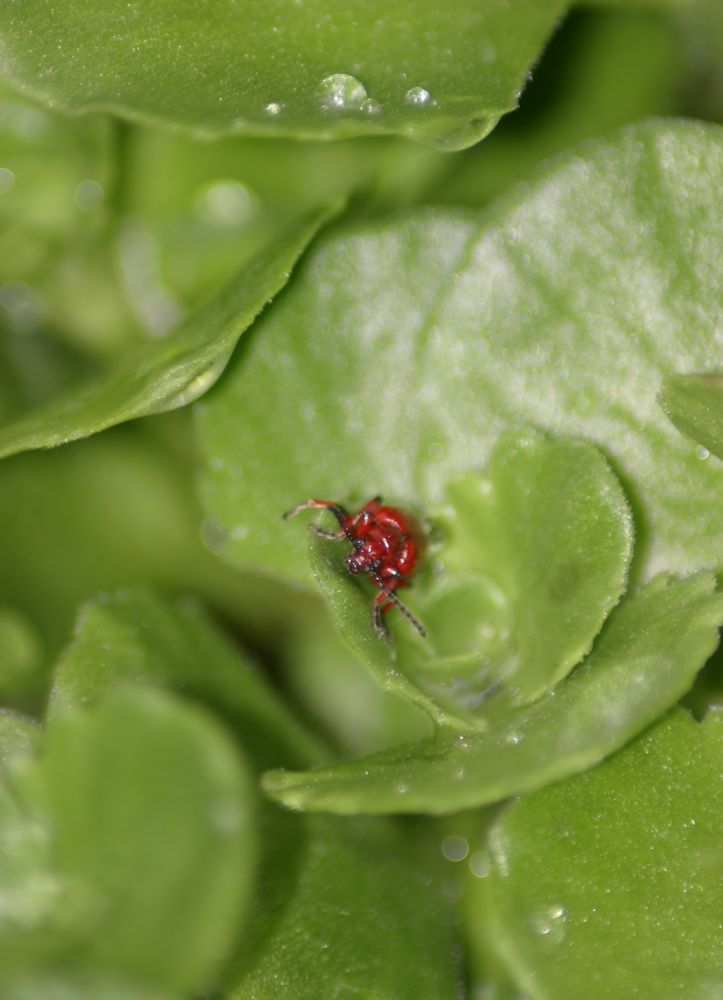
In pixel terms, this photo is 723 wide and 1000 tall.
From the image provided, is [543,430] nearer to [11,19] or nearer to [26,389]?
[11,19]

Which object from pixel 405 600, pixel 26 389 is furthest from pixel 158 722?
pixel 26 389

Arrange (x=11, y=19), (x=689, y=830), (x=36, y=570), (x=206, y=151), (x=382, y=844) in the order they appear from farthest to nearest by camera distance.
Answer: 1. (x=206, y=151)
2. (x=36, y=570)
3. (x=382, y=844)
4. (x=11, y=19)
5. (x=689, y=830)

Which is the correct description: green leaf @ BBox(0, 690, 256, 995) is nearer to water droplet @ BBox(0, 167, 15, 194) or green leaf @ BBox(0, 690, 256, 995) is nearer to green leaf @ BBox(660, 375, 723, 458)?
green leaf @ BBox(660, 375, 723, 458)

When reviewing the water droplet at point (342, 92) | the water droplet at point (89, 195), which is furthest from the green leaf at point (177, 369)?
the water droplet at point (89, 195)

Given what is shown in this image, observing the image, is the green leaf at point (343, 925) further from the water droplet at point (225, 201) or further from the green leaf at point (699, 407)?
the water droplet at point (225, 201)

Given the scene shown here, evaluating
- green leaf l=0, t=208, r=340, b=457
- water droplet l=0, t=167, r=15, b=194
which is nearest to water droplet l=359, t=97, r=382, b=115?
green leaf l=0, t=208, r=340, b=457

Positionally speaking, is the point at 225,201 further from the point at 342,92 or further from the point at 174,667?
the point at 174,667
